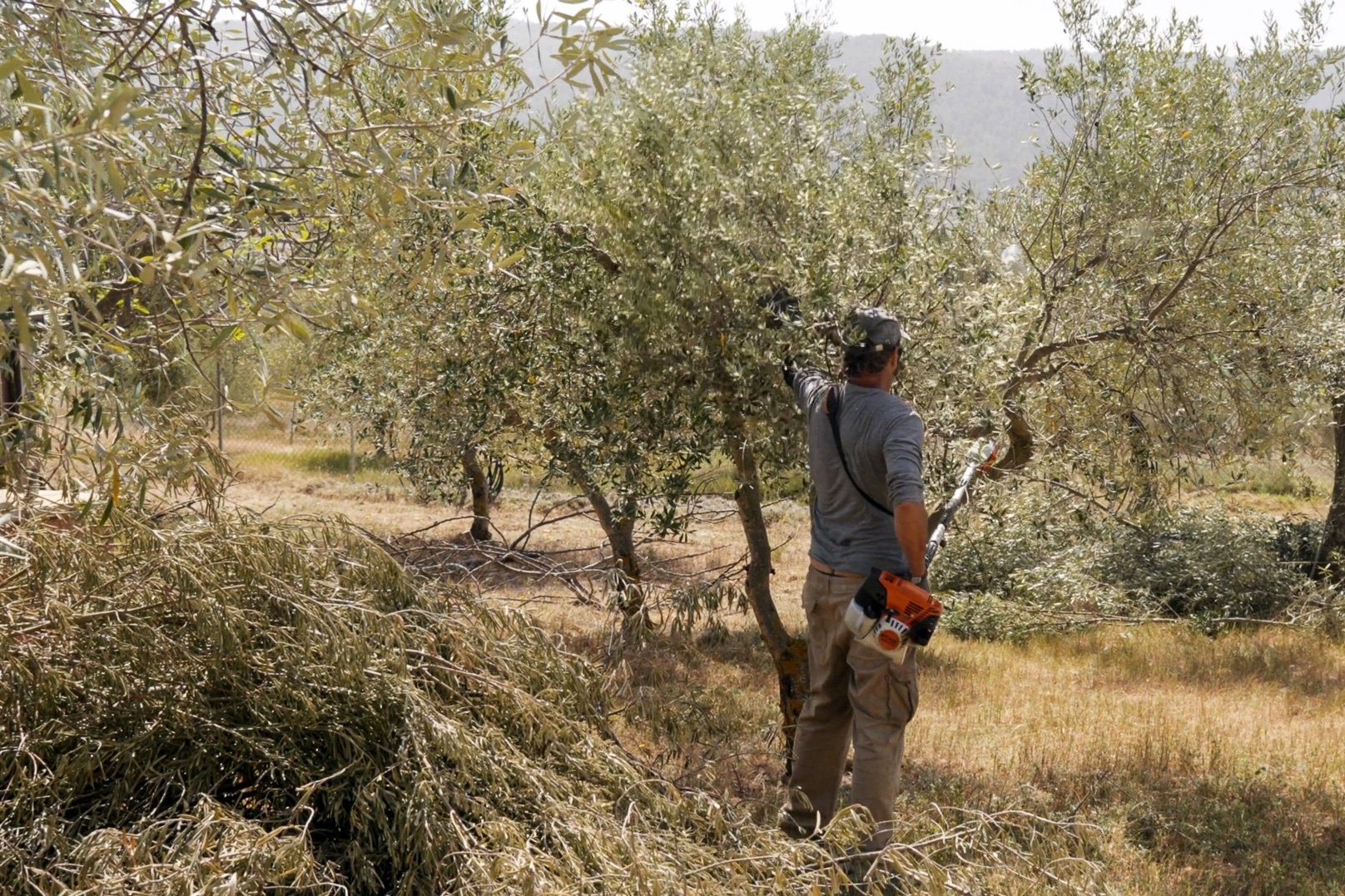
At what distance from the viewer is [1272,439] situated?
352 inches

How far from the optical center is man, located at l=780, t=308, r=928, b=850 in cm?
461

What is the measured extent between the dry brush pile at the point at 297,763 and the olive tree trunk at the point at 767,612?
190cm

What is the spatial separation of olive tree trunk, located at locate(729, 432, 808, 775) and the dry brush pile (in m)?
1.90

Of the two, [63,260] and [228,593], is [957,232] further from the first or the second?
[63,260]

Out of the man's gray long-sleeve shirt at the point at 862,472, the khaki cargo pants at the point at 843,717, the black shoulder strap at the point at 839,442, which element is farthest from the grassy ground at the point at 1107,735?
the black shoulder strap at the point at 839,442

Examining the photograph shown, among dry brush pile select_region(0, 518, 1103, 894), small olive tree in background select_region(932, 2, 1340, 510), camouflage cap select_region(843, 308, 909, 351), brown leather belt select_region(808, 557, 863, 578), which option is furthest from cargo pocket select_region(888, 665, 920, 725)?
small olive tree in background select_region(932, 2, 1340, 510)

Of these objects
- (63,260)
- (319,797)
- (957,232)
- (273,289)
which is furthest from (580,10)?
(957,232)

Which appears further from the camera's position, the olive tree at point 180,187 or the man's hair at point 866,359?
the man's hair at point 866,359

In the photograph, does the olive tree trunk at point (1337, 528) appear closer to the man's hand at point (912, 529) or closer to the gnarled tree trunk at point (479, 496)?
the gnarled tree trunk at point (479, 496)

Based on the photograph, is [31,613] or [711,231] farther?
[711,231]

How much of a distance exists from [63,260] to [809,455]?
10.2 ft

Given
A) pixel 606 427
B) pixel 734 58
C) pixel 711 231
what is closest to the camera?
pixel 711 231

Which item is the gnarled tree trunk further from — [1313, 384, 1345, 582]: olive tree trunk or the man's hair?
[1313, 384, 1345, 582]: olive tree trunk

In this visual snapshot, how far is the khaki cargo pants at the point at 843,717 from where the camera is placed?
4777mm
